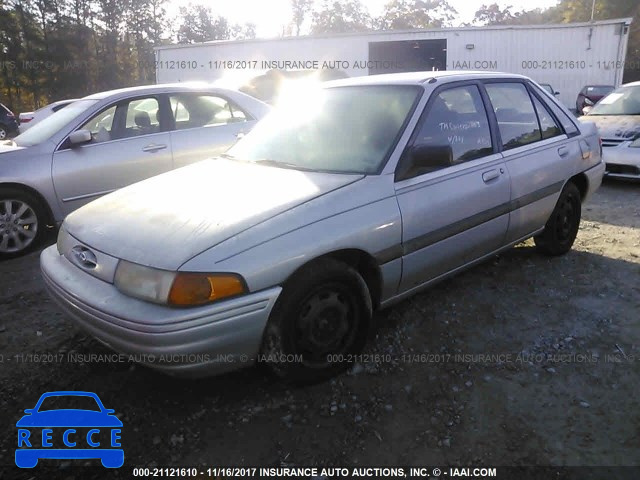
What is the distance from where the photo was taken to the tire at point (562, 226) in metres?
4.20

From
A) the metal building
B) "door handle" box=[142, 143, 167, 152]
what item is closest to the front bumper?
"door handle" box=[142, 143, 167, 152]

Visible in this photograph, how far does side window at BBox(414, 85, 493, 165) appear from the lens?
313 centimetres

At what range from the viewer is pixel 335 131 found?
317cm

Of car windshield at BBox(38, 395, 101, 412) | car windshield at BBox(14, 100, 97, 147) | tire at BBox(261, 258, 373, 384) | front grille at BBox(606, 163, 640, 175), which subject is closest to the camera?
tire at BBox(261, 258, 373, 384)

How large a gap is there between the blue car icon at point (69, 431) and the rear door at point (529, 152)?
2.84m

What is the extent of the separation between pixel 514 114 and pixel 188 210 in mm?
2565

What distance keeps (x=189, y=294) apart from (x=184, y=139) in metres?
3.56

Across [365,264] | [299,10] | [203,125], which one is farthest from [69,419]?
[299,10]

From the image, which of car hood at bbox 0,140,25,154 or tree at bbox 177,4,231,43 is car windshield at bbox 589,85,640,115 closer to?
car hood at bbox 0,140,25,154

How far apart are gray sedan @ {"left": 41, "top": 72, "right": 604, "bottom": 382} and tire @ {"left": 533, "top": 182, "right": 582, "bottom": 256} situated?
1.00 feet

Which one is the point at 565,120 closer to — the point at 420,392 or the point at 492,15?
the point at 420,392

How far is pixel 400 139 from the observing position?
9.57 ft

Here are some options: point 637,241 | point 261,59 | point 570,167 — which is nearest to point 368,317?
point 570,167

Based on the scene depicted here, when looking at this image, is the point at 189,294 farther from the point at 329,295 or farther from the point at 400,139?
the point at 400,139
